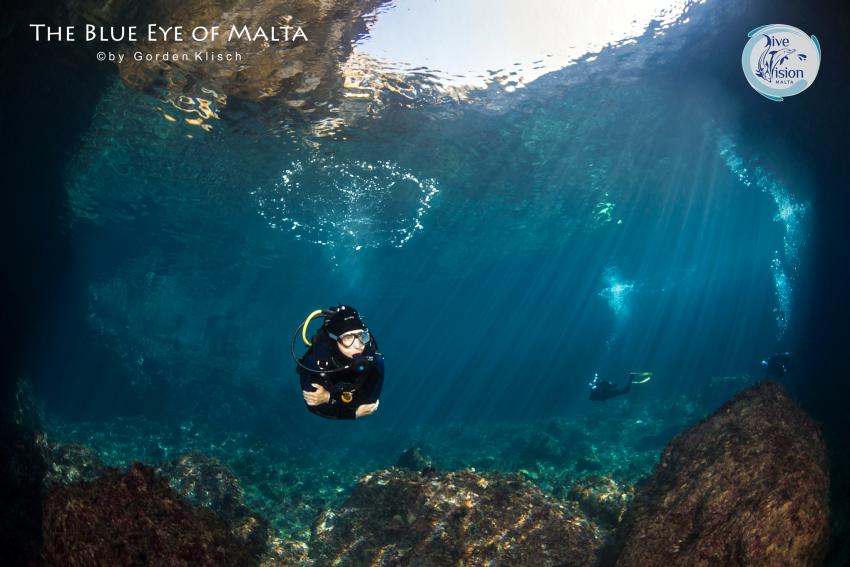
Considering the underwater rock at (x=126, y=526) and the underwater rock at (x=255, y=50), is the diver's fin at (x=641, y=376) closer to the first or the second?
the underwater rock at (x=126, y=526)

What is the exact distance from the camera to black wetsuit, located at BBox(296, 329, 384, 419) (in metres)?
3.81

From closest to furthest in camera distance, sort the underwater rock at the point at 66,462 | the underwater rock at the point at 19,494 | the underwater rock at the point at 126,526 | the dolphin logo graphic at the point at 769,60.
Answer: the underwater rock at the point at 126,526 < the underwater rock at the point at 19,494 < the underwater rock at the point at 66,462 < the dolphin logo graphic at the point at 769,60

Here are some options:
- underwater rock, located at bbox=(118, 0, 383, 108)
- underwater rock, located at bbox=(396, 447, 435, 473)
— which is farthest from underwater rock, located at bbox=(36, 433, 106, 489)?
underwater rock, located at bbox=(118, 0, 383, 108)

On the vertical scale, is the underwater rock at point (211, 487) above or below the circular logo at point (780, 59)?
below

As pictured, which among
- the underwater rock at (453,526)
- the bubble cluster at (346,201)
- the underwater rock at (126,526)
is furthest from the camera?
the bubble cluster at (346,201)

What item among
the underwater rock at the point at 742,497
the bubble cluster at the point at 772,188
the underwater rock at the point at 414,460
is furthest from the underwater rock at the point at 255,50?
the bubble cluster at the point at 772,188

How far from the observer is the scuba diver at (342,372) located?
3.81 metres

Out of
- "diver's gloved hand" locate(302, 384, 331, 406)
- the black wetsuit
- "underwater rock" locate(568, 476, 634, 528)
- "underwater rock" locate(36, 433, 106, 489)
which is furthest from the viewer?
"underwater rock" locate(36, 433, 106, 489)

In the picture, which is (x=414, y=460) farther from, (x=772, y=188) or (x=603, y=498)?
(x=772, y=188)

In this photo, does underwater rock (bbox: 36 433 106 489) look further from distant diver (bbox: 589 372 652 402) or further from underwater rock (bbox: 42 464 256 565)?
distant diver (bbox: 589 372 652 402)

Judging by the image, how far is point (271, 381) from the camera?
34.6 m

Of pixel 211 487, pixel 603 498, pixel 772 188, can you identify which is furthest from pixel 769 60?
pixel 211 487

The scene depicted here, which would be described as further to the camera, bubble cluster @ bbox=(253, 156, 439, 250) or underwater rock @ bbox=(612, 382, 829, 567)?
bubble cluster @ bbox=(253, 156, 439, 250)

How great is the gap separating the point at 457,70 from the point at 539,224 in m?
16.9
